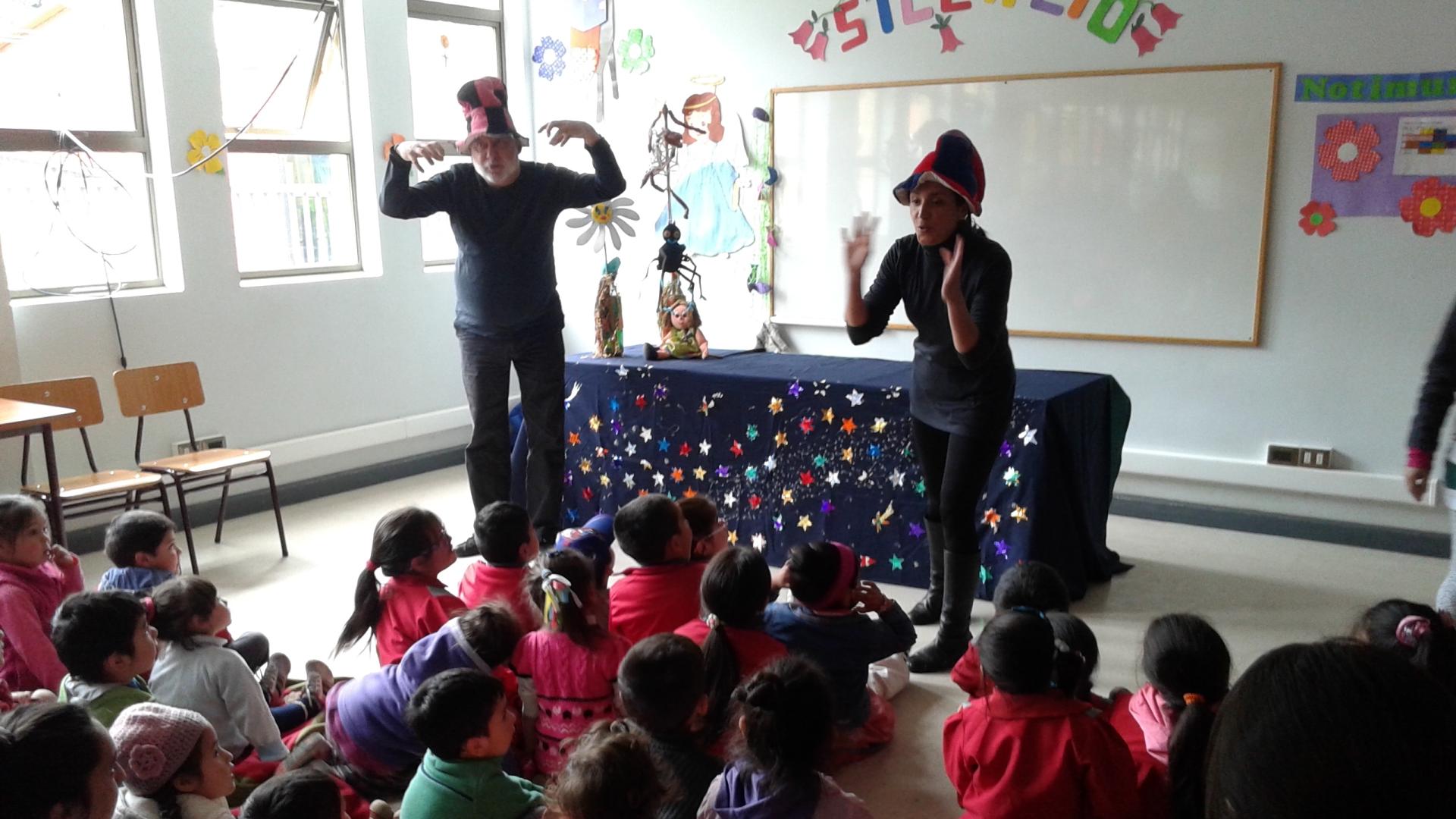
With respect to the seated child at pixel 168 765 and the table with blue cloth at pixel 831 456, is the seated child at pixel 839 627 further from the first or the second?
the seated child at pixel 168 765

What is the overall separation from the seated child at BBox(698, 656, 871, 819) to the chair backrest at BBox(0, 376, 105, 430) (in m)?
3.00

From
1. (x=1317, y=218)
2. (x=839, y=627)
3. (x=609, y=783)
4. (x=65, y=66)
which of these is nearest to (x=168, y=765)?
(x=609, y=783)

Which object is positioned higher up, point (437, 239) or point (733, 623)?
point (437, 239)

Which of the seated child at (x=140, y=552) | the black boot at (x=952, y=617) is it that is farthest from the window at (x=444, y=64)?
the black boot at (x=952, y=617)

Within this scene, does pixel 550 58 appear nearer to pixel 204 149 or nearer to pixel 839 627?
pixel 204 149

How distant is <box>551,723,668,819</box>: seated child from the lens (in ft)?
4.74

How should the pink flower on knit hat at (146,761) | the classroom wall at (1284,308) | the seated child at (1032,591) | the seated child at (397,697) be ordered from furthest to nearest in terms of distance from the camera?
the classroom wall at (1284,308) < the seated child at (1032,591) < the seated child at (397,697) < the pink flower on knit hat at (146,761)

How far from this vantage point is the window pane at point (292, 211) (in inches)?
190

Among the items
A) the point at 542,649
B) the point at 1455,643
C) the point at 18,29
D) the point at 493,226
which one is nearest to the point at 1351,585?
the point at 1455,643

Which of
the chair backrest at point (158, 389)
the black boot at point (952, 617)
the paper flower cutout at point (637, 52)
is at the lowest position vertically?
the black boot at point (952, 617)

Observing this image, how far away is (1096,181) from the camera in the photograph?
170 inches

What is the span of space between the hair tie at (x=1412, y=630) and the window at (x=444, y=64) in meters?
4.64

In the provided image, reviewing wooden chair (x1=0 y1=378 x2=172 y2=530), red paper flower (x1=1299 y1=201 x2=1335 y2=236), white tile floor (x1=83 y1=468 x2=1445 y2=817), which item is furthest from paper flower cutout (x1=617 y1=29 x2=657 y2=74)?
red paper flower (x1=1299 y1=201 x2=1335 y2=236)

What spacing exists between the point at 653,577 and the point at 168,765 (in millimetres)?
1143
